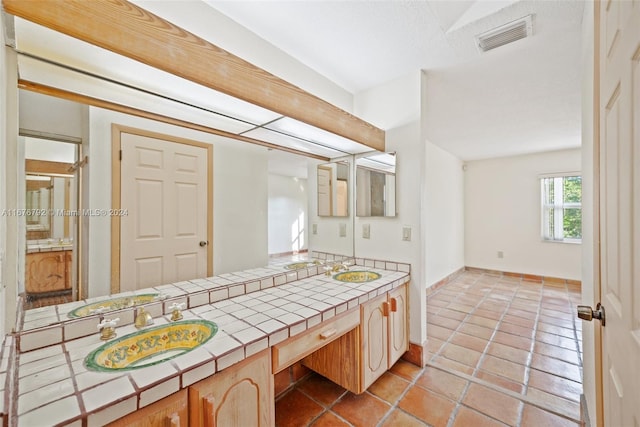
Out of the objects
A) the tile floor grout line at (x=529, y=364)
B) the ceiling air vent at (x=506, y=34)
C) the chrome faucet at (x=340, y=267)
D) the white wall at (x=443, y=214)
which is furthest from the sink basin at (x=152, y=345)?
the white wall at (x=443, y=214)

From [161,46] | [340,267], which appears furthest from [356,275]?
[161,46]

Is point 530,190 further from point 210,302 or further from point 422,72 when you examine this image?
point 210,302

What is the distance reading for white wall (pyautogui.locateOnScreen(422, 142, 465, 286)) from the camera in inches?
151

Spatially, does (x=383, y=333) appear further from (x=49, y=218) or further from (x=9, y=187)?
(x=9, y=187)

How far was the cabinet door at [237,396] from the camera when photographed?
2.76 feet

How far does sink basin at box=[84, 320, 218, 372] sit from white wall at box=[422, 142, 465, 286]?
120 inches

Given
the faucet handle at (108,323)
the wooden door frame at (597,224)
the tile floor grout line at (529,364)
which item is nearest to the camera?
the wooden door frame at (597,224)

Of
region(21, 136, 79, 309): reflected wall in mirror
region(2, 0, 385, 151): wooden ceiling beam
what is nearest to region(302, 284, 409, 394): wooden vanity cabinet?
region(2, 0, 385, 151): wooden ceiling beam

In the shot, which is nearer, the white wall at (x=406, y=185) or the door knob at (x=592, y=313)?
the door knob at (x=592, y=313)

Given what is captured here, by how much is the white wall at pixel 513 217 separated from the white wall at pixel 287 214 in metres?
4.38

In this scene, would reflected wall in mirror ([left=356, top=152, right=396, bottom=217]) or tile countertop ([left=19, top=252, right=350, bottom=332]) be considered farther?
reflected wall in mirror ([left=356, top=152, right=396, bottom=217])

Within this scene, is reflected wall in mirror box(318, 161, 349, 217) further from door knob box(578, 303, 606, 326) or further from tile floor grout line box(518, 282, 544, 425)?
tile floor grout line box(518, 282, 544, 425)

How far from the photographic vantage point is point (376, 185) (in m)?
2.35

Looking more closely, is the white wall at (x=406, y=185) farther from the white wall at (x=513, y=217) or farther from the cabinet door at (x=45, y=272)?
the white wall at (x=513, y=217)
